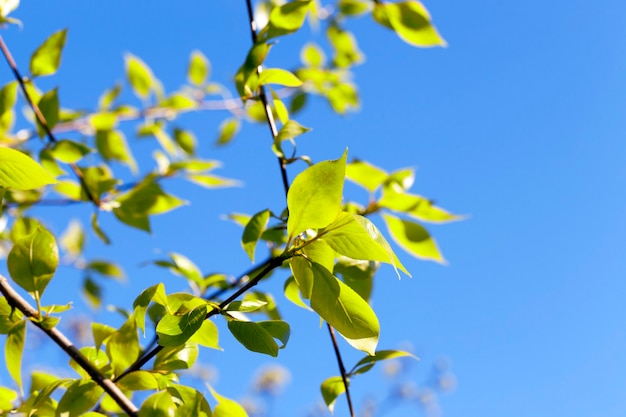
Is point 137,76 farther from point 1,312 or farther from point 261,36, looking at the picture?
point 1,312

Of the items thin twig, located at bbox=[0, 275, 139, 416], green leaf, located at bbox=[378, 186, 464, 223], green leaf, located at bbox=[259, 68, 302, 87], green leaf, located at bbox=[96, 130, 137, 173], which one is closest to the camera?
thin twig, located at bbox=[0, 275, 139, 416]

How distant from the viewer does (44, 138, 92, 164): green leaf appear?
2.57 feet

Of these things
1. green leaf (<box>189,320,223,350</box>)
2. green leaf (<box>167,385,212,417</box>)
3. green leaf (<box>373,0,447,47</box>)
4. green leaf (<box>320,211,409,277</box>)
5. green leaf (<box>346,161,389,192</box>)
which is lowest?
green leaf (<box>167,385,212,417</box>)

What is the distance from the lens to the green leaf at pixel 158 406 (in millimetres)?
424

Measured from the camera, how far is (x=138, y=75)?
1273 mm

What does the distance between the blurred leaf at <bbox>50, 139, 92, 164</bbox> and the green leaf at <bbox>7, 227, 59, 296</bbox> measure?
32 cm

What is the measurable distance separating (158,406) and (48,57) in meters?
0.58

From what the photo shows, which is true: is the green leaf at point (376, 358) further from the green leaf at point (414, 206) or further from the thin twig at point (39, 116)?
the thin twig at point (39, 116)

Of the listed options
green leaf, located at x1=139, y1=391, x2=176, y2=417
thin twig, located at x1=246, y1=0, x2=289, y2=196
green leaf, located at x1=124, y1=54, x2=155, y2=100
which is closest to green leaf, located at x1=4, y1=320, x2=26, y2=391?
green leaf, located at x1=139, y1=391, x2=176, y2=417

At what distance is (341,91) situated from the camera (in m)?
1.20

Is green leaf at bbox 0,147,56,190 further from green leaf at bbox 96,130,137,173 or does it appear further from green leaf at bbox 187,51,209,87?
green leaf at bbox 187,51,209,87

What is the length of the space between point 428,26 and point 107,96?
0.72m

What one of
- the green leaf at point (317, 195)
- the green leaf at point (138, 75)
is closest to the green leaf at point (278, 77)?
the green leaf at point (317, 195)

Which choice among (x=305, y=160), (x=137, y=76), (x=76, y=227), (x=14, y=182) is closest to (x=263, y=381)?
(x=76, y=227)
